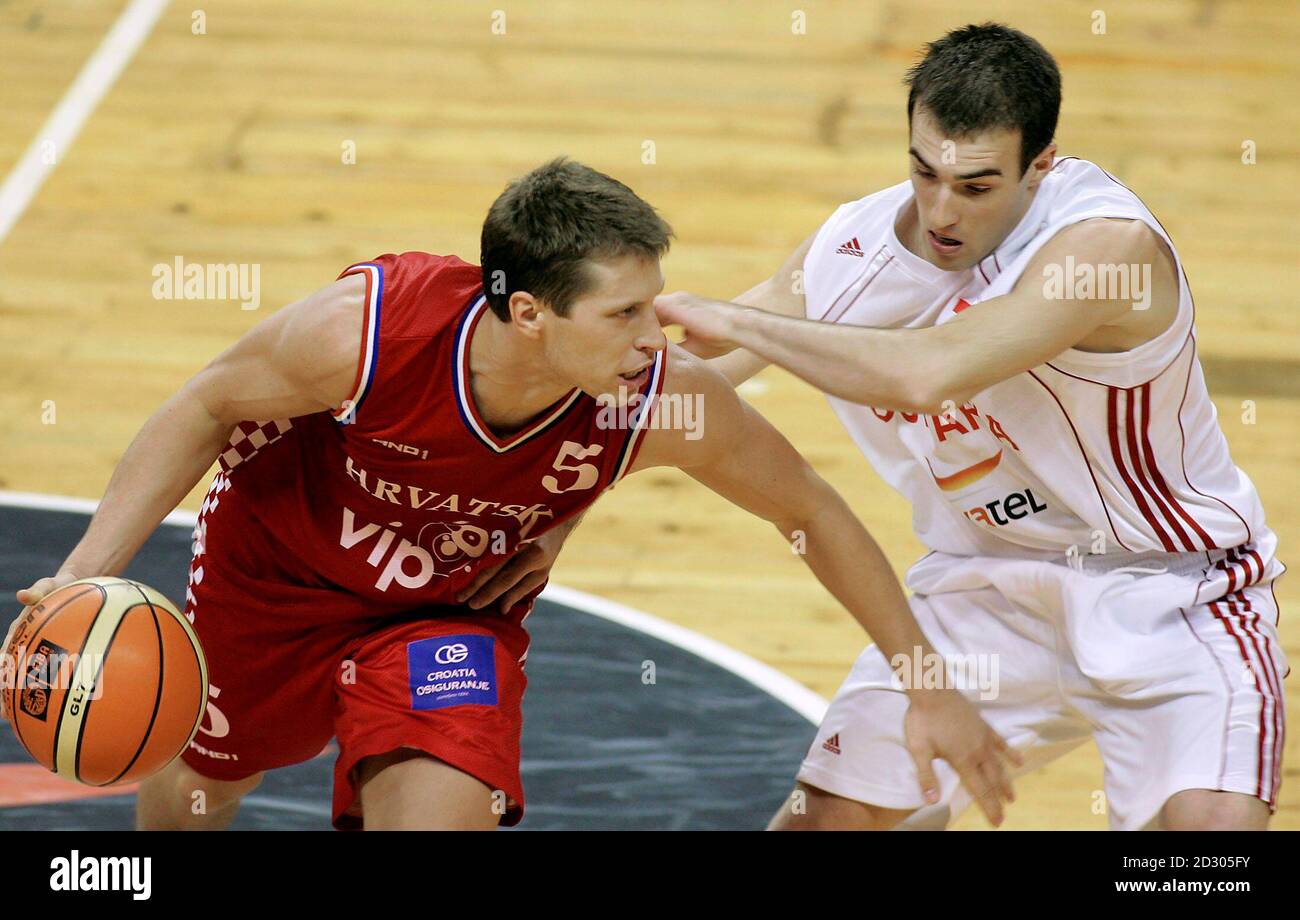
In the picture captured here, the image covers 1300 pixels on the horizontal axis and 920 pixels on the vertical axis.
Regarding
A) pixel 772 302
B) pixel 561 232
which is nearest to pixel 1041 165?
pixel 772 302

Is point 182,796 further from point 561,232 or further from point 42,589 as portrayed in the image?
point 561,232

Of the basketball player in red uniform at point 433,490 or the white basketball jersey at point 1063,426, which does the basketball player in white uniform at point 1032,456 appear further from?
the basketball player in red uniform at point 433,490

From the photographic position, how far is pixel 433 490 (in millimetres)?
4113

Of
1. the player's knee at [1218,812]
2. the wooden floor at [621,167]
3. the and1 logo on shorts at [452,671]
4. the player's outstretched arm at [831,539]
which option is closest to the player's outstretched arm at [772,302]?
the player's outstretched arm at [831,539]

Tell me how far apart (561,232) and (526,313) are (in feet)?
0.58

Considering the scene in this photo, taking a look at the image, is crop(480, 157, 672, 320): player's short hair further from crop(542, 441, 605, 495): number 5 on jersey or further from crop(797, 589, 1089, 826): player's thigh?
crop(797, 589, 1089, 826): player's thigh

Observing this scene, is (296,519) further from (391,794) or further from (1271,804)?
(1271,804)

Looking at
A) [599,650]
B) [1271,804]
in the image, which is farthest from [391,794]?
[599,650]

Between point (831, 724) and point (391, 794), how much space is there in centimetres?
120

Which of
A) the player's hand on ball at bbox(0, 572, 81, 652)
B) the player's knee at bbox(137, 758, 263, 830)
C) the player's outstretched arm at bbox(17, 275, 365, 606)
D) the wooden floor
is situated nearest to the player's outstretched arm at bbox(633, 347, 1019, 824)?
the player's outstretched arm at bbox(17, 275, 365, 606)

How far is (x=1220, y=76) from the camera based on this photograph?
11.6 metres

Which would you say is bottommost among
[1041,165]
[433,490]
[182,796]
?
[182,796]

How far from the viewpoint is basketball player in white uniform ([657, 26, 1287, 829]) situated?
Result: 13.7 feet
